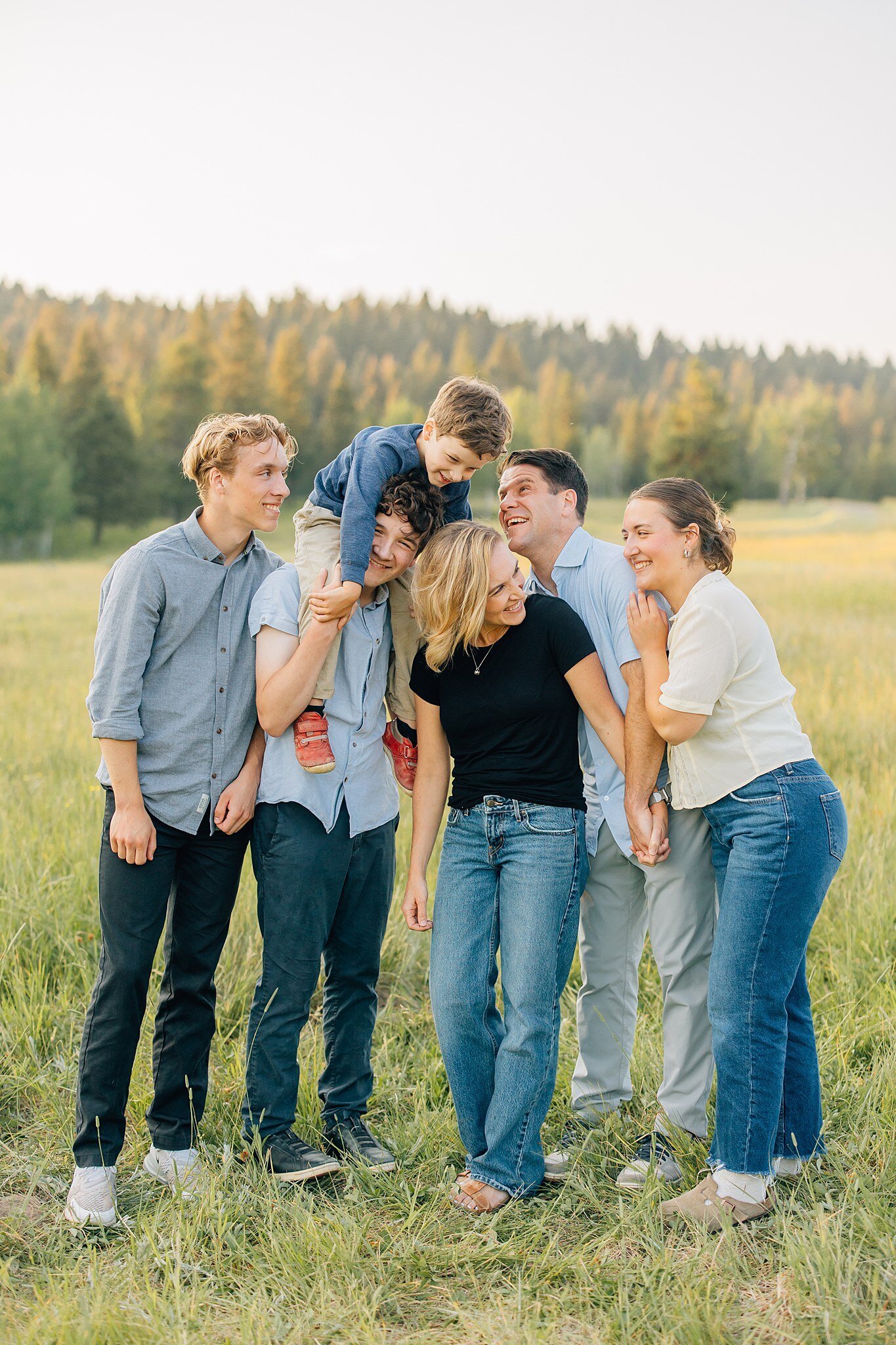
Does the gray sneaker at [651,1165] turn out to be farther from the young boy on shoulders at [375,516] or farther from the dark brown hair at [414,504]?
the dark brown hair at [414,504]

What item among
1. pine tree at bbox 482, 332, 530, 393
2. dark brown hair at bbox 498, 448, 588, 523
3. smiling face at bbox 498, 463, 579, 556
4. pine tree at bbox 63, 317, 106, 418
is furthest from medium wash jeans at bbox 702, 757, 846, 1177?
pine tree at bbox 482, 332, 530, 393

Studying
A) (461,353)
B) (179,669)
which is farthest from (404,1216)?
(461,353)

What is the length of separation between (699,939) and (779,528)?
52.5 metres

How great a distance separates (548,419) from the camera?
2731 inches

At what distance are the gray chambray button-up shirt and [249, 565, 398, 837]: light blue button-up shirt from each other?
0.39ft

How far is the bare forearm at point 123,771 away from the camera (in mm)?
3248

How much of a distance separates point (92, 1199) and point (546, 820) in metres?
1.93

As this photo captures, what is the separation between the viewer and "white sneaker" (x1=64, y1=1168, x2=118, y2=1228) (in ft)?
10.4

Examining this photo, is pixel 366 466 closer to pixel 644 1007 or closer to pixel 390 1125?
pixel 390 1125

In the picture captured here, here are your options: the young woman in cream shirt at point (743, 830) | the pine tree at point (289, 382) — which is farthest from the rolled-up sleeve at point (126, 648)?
the pine tree at point (289, 382)

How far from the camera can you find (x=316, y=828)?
→ 3.40 meters

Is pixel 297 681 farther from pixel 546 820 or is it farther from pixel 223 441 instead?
pixel 546 820

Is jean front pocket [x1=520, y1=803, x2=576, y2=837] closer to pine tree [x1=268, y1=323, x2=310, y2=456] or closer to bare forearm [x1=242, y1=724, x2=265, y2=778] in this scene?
bare forearm [x1=242, y1=724, x2=265, y2=778]

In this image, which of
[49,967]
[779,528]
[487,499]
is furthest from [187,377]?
[49,967]
